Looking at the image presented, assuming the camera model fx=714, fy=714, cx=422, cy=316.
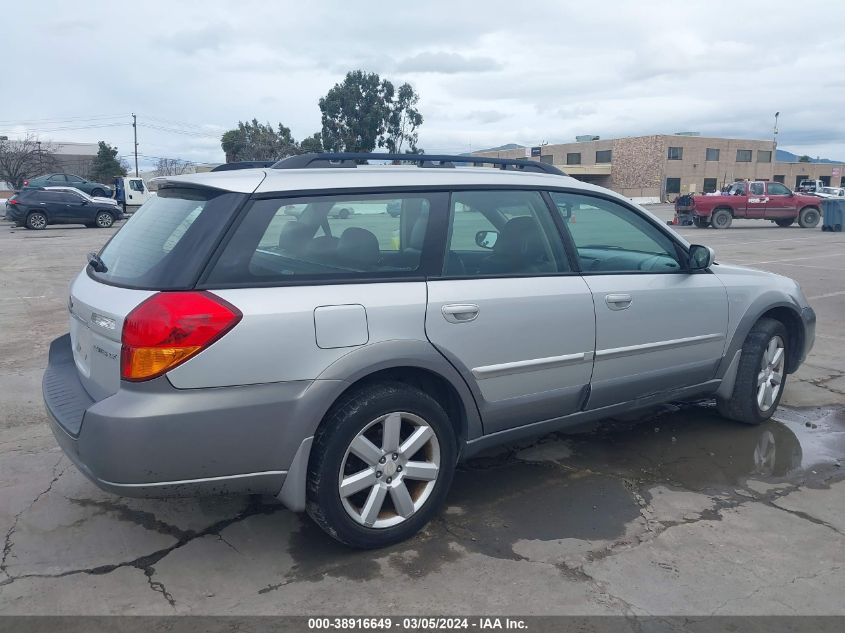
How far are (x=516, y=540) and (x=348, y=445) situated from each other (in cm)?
96

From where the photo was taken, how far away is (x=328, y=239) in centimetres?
321

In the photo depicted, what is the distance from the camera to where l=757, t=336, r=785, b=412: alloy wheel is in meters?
4.93

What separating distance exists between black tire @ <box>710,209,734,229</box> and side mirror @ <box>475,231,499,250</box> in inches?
984

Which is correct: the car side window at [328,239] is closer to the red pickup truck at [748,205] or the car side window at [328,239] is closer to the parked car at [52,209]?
the parked car at [52,209]

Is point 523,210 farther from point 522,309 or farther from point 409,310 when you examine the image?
point 409,310

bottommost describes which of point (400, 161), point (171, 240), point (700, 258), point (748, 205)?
point (700, 258)

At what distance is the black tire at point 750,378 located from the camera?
4.82 metres

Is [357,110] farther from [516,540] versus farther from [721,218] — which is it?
[516,540]

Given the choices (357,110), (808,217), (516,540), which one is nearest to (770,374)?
(516,540)

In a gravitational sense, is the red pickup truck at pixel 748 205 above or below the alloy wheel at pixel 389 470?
above

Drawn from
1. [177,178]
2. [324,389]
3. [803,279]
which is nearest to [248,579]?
[324,389]

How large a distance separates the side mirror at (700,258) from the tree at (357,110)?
4863cm

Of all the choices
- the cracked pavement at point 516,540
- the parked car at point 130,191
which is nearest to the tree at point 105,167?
the parked car at point 130,191

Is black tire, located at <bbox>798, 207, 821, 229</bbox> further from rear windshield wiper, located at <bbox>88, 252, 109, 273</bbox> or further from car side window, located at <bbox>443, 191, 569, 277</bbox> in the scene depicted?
rear windshield wiper, located at <bbox>88, 252, 109, 273</bbox>
